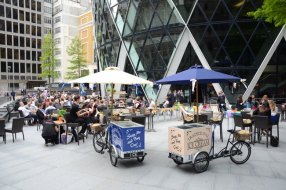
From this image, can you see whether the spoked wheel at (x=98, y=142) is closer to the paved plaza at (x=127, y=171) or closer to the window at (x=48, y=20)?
the paved plaza at (x=127, y=171)

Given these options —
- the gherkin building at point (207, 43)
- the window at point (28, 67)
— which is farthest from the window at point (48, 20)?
the gherkin building at point (207, 43)

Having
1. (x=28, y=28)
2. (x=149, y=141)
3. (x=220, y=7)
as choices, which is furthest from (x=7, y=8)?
(x=149, y=141)

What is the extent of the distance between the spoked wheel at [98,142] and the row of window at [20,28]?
79480mm

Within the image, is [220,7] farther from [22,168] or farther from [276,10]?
[22,168]

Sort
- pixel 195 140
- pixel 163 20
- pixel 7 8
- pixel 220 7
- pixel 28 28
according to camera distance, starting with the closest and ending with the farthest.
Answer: pixel 195 140, pixel 220 7, pixel 163 20, pixel 7 8, pixel 28 28

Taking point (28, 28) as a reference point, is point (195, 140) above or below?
below

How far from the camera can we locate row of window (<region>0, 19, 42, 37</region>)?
264ft

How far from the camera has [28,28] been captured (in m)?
86.9

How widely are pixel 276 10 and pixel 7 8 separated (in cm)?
8372

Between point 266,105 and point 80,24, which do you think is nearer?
point 266,105

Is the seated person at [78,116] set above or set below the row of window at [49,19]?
below

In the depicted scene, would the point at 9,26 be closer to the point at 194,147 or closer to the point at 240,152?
the point at 194,147

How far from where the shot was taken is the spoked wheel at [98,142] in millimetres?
10305

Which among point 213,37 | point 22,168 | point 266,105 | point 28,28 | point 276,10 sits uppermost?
point 28,28
